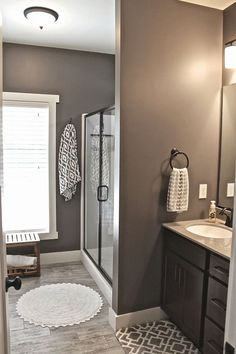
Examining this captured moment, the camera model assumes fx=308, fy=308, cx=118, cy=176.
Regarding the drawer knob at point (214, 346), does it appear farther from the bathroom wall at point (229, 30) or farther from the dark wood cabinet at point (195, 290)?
the bathroom wall at point (229, 30)

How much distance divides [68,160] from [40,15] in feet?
5.59

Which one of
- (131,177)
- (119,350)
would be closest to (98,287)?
(119,350)

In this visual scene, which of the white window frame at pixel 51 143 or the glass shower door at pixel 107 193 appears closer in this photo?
the glass shower door at pixel 107 193

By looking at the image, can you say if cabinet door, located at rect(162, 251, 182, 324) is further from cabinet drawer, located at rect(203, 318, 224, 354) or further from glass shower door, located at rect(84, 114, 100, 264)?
glass shower door, located at rect(84, 114, 100, 264)

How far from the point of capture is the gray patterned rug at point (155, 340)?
2.34 metres

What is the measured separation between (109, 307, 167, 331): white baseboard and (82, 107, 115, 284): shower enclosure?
21.4 inches

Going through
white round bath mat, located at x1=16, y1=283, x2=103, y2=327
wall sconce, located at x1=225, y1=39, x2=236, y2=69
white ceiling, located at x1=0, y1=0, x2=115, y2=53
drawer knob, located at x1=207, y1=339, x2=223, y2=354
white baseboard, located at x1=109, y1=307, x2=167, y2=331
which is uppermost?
white ceiling, located at x1=0, y1=0, x2=115, y2=53

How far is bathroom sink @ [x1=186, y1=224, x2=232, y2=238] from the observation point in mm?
2517

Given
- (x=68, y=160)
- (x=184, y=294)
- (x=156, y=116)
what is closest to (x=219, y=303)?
(x=184, y=294)

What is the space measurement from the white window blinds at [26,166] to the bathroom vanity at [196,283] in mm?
1950

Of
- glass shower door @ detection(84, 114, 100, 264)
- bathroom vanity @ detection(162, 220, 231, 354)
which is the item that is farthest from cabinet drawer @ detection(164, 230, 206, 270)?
glass shower door @ detection(84, 114, 100, 264)

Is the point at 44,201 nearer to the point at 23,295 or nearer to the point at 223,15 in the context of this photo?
the point at 23,295

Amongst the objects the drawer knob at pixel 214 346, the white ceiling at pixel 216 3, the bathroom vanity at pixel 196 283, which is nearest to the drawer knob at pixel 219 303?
the bathroom vanity at pixel 196 283

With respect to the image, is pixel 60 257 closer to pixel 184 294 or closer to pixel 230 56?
pixel 184 294
